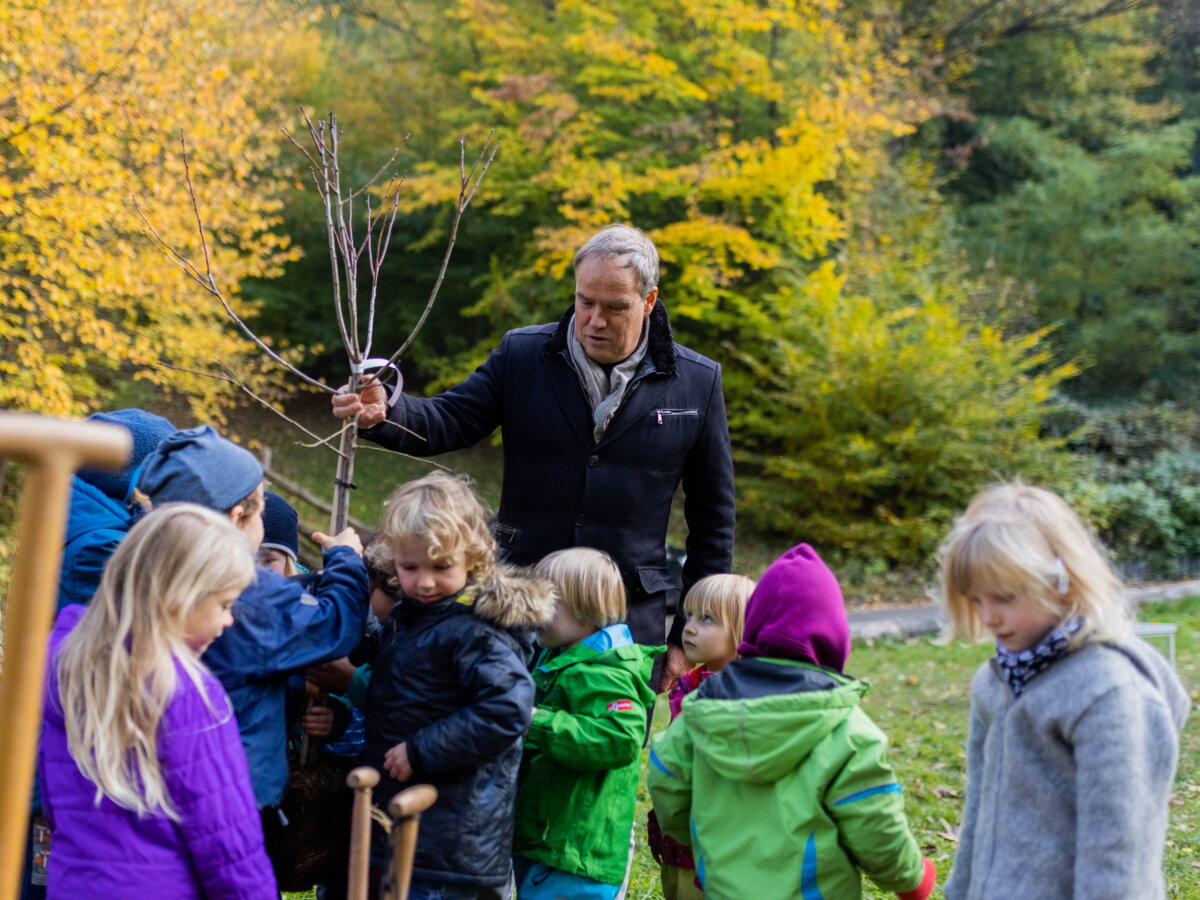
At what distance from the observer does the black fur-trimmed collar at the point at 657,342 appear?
325 centimetres

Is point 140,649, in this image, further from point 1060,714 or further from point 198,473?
point 1060,714

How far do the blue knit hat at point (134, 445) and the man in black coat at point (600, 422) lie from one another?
0.61m

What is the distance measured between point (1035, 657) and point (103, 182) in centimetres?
818

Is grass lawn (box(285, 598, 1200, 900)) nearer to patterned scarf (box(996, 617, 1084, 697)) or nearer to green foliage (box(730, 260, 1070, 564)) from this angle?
patterned scarf (box(996, 617, 1084, 697))

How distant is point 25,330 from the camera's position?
9242mm

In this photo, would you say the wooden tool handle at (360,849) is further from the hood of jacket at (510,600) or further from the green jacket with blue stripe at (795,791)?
the green jacket with blue stripe at (795,791)

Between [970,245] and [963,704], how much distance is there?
1065 cm

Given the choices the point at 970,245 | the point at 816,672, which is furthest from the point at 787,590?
the point at 970,245

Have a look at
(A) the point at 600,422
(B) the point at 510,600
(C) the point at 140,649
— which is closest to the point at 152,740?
(C) the point at 140,649

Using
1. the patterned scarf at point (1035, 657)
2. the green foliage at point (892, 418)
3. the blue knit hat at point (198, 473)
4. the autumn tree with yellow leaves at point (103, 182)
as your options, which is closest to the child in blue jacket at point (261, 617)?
the blue knit hat at point (198, 473)

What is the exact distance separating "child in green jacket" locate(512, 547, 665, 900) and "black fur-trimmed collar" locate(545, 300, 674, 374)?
2.14 feet

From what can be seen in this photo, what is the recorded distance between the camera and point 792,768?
236 centimetres

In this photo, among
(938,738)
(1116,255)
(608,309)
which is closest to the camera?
(608,309)

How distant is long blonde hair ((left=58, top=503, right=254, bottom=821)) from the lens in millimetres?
2031
